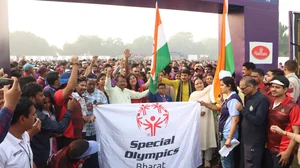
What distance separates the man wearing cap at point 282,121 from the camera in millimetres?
3465

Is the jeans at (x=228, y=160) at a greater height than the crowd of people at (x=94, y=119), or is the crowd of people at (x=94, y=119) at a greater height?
the crowd of people at (x=94, y=119)

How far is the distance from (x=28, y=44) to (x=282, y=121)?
9465 cm

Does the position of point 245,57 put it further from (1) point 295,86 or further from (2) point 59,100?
(2) point 59,100

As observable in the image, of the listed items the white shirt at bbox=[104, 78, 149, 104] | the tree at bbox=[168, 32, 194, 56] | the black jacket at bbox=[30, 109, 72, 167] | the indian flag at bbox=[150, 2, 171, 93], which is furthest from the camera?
the tree at bbox=[168, 32, 194, 56]

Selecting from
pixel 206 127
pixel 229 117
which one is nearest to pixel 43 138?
pixel 229 117

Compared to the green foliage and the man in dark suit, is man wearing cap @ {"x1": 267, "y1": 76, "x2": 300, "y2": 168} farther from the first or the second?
the green foliage

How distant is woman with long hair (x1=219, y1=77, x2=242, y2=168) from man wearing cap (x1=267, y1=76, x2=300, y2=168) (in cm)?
47

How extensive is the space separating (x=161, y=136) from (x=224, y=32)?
6.65 feet

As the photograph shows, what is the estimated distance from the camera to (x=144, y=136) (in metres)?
4.30

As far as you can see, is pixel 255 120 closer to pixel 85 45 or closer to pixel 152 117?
pixel 152 117

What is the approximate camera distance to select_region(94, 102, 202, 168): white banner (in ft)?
13.8

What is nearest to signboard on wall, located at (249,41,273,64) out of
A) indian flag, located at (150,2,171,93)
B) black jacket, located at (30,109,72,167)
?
indian flag, located at (150,2,171,93)

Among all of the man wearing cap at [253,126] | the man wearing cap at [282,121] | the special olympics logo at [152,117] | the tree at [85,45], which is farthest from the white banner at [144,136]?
the tree at [85,45]

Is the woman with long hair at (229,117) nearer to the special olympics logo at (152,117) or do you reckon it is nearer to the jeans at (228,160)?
the jeans at (228,160)
